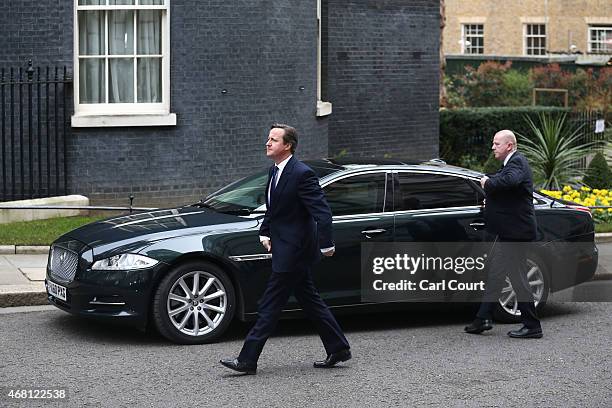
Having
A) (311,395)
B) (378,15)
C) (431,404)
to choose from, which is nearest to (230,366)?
(311,395)

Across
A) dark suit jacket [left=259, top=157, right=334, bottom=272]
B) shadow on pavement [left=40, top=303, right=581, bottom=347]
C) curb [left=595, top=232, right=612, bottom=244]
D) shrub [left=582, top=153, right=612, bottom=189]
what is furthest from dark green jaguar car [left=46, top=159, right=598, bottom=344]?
shrub [left=582, top=153, right=612, bottom=189]

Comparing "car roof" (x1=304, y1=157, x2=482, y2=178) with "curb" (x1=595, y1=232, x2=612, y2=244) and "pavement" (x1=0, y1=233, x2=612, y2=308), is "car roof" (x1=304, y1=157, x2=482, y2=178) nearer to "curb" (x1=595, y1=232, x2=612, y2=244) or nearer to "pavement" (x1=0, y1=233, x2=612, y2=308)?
"pavement" (x1=0, y1=233, x2=612, y2=308)

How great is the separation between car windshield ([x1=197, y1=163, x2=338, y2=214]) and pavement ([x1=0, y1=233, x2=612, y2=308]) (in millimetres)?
1781

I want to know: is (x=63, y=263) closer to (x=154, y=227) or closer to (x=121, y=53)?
(x=154, y=227)

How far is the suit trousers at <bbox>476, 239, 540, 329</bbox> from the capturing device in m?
9.82

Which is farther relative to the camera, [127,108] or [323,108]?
[323,108]

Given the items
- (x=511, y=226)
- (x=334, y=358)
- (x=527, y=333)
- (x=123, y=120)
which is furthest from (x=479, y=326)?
(x=123, y=120)

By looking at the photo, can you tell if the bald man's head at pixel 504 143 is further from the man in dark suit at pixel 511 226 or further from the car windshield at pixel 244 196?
the car windshield at pixel 244 196

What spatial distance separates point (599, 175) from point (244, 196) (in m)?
9.33

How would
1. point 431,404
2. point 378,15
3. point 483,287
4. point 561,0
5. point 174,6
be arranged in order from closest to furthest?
point 431,404
point 483,287
point 174,6
point 378,15
point 561,0

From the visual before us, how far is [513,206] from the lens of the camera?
979 centimetres

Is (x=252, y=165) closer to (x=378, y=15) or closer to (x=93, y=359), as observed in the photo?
(x=378, y=15)

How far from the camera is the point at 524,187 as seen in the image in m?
9.79

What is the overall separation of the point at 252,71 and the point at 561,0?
29125 millimetres
